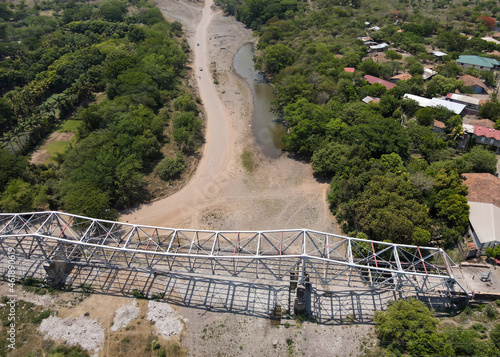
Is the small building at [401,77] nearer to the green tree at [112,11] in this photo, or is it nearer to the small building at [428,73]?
the small building at [428,73]

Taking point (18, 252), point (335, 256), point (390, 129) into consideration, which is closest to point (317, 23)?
point (390, 129)

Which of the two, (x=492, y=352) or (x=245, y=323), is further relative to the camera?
(x=245, y=323)

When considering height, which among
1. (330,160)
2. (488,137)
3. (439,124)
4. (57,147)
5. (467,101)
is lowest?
(57,147)

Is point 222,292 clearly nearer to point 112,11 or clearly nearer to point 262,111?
point 262,111

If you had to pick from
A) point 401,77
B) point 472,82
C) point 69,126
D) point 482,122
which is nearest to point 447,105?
point 482,122

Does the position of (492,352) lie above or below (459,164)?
below

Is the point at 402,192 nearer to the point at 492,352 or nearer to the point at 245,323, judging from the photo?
the point at 492,352

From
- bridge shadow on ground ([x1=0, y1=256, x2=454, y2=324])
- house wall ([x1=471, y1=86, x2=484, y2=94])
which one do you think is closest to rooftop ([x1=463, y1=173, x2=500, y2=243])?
bridge shadow on ground ([x1=0, y1=256, x2=454, y2=324])

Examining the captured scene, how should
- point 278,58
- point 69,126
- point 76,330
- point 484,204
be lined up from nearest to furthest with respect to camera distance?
point 76,330 < point 484,204 < point 69,126 < point 278,58
